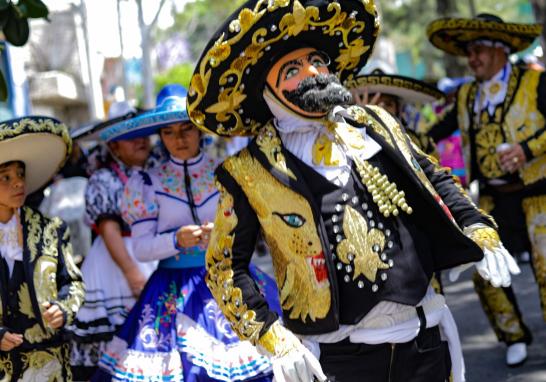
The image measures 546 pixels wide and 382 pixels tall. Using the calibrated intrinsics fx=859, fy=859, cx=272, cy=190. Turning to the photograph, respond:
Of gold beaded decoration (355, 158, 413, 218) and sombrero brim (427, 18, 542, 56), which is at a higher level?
sombrero brim (427, 18, 542, 56)

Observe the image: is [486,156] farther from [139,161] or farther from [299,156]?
[299,156]

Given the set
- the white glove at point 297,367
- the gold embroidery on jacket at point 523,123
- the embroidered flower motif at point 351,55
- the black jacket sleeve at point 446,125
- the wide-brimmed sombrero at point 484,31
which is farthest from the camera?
the black jacket sleeve at point 446,125

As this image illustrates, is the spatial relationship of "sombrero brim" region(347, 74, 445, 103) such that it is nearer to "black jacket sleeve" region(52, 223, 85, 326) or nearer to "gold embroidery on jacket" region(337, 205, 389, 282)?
"black jacket sleeve" region(52, 223, 85, 326)

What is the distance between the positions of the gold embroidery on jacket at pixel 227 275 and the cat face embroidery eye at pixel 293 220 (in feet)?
0.63

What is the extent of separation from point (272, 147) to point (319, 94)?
0.93 ft

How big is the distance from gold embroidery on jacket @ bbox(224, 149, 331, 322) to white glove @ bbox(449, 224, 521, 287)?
55 cm

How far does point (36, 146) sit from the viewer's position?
4.45 meters

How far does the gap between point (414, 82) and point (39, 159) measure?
2443mm

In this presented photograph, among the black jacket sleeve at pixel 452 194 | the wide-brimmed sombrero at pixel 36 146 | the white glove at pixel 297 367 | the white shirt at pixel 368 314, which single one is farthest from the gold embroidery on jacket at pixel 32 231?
the black jacket sleeve at pixel 452 194

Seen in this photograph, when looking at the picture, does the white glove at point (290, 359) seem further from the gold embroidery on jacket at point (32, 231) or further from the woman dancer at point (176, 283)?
the gold embroidery on jacket at point (32, 231)

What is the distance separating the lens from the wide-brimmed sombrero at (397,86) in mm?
5527

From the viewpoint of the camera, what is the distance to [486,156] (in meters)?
5.79

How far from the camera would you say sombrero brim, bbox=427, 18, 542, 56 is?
5711 mm

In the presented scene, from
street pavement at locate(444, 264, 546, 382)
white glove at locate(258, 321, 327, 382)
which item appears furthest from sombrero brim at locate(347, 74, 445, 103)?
white glove at locate(258, 321, 327, 382)
